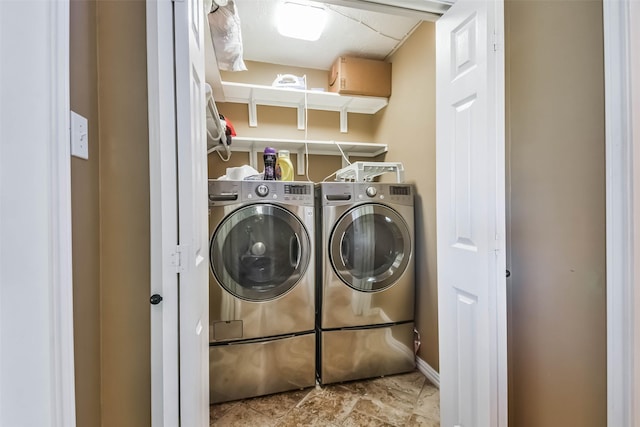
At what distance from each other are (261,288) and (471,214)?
1198mm

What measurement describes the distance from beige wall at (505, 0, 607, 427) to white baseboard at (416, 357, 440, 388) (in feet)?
2.23

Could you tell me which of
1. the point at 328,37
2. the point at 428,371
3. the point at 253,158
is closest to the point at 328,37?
the point at 328,37

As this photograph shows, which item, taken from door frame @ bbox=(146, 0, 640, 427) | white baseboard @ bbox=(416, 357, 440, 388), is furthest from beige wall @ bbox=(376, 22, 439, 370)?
door frame @ bbox=(146, 0, 640, 427)

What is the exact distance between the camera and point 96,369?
0.83 meters

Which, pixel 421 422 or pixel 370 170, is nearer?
pixel 421 422

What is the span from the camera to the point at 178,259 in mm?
809

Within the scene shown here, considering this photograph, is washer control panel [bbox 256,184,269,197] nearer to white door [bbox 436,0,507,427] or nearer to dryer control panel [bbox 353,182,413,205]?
dryer control panel [bbox 353,182,413,205]

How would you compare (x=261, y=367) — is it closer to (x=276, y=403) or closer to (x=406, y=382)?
(x=276, y=403)

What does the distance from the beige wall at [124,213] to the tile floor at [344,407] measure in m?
0.86

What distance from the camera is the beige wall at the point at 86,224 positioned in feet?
2.37

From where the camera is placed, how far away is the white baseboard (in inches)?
71.8

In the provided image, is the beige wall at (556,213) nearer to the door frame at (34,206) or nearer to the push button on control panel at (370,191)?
the push button on control panel at (370,191)

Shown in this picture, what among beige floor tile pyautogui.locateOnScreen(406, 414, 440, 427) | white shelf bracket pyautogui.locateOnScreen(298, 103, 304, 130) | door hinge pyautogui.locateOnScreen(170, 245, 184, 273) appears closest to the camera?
door hinge pyautogui.locateOnScreen(170, 245, 184, 273)

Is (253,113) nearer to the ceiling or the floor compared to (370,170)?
nearer to the ceiling
